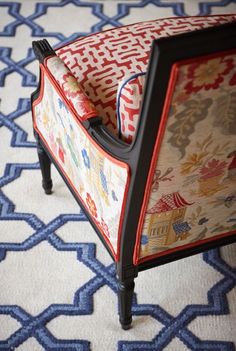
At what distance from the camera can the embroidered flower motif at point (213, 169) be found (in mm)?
859

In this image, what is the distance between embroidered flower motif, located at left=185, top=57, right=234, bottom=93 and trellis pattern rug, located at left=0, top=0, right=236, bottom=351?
2.08 ft

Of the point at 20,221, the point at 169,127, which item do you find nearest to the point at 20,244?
the point at 20,221

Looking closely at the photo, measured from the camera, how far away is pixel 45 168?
4.43 ft

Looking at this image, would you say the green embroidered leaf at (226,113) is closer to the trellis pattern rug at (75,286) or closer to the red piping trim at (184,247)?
the red piping trim at (184,247)

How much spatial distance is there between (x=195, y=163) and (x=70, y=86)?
0.96 feet

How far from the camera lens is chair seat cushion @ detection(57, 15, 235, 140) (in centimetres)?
108

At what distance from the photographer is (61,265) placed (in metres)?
1.27

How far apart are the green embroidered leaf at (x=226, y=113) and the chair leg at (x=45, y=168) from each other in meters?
0.61

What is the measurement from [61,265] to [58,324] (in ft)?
0.49

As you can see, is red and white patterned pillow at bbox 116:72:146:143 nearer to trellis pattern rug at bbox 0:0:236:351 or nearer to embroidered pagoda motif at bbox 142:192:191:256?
embroidered pagoda motif at bbox 142:192:191:256

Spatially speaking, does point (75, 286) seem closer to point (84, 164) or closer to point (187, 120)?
point (84, 164)

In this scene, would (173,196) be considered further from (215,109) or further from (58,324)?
(58,324)

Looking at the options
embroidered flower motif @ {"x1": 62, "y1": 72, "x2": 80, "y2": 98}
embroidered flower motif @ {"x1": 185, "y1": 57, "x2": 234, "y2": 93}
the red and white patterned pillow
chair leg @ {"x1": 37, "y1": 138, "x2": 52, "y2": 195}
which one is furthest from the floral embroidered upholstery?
chair leg @ {"x1": 37, "y1": 138, "x2": 52, "y2": 195}

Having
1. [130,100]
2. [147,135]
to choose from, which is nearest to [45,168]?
[130,100]
